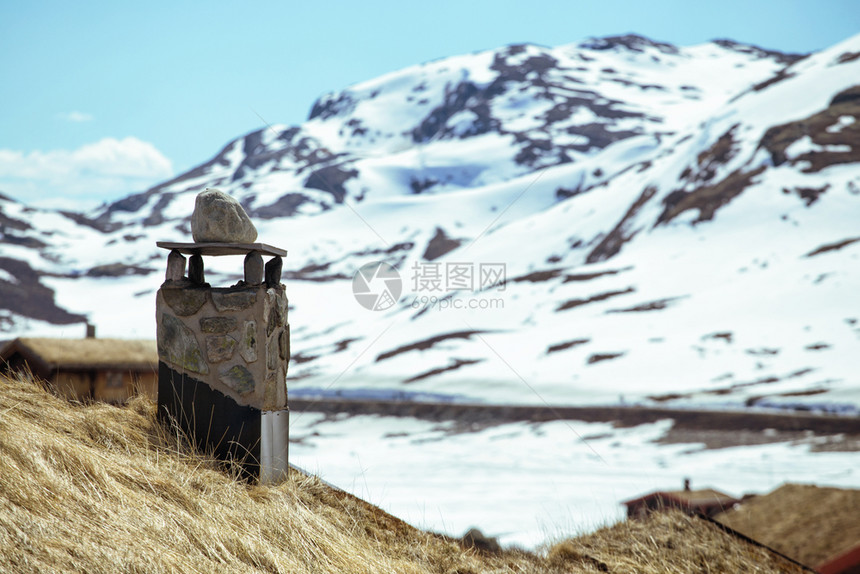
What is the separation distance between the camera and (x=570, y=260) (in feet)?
274

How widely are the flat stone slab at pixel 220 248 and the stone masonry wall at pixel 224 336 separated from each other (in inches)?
14.0

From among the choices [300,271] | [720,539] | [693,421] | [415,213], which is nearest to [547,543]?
[720,539]

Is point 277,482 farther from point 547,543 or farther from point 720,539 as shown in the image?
point 720,539

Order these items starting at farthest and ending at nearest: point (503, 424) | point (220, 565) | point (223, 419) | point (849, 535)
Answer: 1. point (503, 424)
2. point (849, 535)
3. point (223, 419)
4. point (220, 565)

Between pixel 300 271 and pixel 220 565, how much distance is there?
102301 millimetres

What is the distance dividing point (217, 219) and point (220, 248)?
282mm

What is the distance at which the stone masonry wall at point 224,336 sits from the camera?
19.9ft

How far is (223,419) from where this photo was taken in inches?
239

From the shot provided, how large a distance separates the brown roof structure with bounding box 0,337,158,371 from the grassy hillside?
15.4 feet

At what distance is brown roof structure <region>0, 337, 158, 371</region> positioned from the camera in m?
10.7
